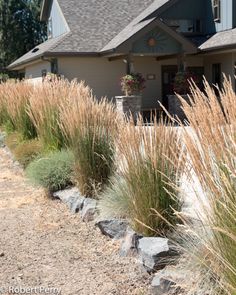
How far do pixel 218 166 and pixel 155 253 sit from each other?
132 centimetres

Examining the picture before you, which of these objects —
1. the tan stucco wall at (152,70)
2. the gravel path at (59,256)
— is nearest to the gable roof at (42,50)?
the tan stucco wall at (152,70)

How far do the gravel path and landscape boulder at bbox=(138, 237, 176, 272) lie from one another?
125 mm

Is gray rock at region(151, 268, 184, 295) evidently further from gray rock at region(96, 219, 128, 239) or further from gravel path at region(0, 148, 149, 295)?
gray rock at region(96, 219, 128, 239)

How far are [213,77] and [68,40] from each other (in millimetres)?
6050

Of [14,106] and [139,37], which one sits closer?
[14,106]

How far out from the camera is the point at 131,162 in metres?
4.29

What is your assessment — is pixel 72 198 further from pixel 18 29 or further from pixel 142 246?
pixel 18 29

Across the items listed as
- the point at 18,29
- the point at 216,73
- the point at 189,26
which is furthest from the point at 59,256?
the point at 18,29

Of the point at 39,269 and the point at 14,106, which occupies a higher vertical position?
the point at 14,106

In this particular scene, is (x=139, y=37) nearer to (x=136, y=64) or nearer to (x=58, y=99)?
(x=136, y=64)

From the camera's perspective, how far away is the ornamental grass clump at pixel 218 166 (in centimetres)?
260

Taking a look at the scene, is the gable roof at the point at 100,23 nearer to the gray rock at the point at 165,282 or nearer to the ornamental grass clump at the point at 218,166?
the gray rock at the point at 165,282

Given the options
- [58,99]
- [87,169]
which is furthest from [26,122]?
[87,169]

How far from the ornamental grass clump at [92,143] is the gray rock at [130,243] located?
4.93 feet
